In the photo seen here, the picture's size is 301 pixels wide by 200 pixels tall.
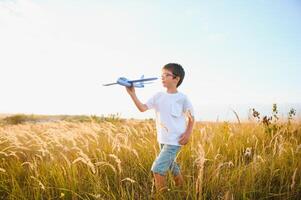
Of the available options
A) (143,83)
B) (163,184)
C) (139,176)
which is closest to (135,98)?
(143,83)

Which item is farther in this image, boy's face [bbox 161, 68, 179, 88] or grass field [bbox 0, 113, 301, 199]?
boy's face [bbox 161, 68, 179, 88]

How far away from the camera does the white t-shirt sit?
3215 mm

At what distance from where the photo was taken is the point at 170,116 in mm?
3299

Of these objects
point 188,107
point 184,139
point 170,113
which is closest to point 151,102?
point 170,113

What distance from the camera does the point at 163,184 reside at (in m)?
3.02

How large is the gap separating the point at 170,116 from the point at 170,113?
0.03m

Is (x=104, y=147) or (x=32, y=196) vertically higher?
(x=104, y=147)

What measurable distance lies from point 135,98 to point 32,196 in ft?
5.14

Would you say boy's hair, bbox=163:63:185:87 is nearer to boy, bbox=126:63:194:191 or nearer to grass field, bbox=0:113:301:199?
boy, bbox=126:63:194:191

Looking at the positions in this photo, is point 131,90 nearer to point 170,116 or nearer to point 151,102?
point 151,102

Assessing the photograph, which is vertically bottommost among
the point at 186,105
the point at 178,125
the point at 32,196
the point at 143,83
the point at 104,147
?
the point at 32,196

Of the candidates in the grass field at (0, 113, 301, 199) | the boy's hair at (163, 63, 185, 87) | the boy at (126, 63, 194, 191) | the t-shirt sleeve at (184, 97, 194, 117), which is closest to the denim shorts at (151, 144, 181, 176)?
the boy at (126, 63, 194, 191)

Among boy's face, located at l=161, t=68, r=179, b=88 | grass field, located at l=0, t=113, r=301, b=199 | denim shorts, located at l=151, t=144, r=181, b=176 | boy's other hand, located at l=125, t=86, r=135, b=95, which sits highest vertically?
boy's face, located at l=161, t=68, r=179, b=88

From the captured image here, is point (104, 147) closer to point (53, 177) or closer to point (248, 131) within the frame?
point (53, 177)
